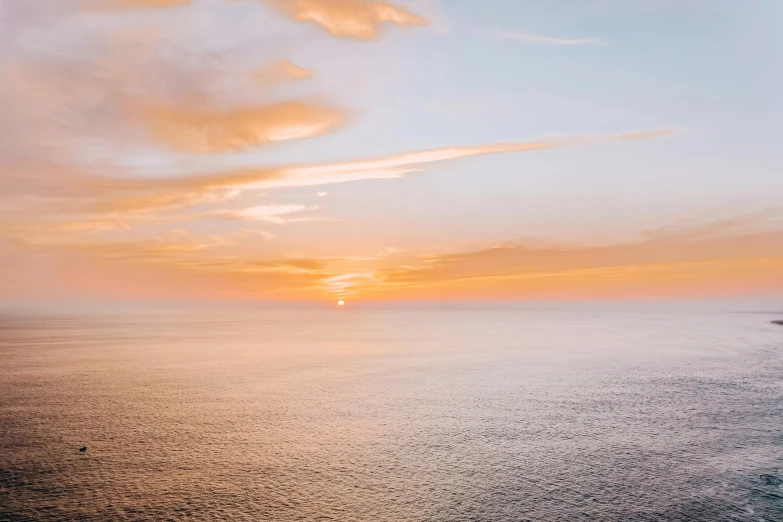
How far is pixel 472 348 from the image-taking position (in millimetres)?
84750

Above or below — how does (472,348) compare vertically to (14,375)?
below

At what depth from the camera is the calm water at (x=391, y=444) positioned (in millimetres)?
19219

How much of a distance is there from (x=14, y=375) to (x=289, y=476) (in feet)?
135

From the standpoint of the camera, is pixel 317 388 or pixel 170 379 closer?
pixel 317 388

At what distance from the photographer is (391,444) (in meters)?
27.1

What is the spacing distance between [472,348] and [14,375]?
5966 cm

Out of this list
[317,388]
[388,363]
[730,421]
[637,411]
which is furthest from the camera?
[388,363]

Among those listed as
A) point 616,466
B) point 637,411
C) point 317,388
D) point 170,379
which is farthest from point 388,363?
point 616,466

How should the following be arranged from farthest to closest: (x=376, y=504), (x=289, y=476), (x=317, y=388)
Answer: (x=317, y=388), (x=289, y=476), (x=376, y=504)

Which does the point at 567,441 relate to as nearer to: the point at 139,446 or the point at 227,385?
the point at 139,446

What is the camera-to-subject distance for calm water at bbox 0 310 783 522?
1922 cm

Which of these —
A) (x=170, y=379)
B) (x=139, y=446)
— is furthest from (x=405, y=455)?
(x=170, y=379)

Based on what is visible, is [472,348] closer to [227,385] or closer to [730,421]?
[227,385]

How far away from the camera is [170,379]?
1924 inches
